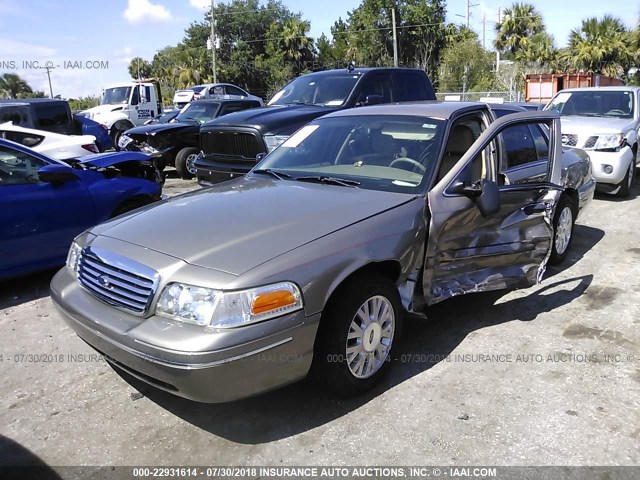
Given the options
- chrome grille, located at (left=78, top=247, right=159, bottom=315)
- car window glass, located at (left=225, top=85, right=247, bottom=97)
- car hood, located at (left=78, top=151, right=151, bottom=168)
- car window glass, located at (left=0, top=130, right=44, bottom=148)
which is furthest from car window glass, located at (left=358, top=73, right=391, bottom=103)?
car window glass, located at (left=225, top=85, right=247, bottom=97)

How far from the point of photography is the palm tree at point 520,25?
1812 inches

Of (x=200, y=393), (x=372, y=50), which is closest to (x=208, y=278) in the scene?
(x=200, y=393)

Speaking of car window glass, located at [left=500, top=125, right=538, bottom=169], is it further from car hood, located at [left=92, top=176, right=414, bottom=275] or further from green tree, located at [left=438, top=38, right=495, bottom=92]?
green tree, located at [left=438, top=38, right=495, bottom=92]

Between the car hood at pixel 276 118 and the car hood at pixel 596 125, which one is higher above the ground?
the car hood at pixel 276 118

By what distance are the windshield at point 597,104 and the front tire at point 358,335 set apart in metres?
8.30

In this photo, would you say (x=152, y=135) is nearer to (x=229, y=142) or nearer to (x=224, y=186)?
(x=229, y=142)

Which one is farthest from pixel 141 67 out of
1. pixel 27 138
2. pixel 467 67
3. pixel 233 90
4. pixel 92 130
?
pixel 27 138

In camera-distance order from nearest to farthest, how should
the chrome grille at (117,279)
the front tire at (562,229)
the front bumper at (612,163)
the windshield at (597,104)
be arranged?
1. the chrome grille at (117,279)
2. the front tire at (562,229)
3. the front bumper at (612,163)
4. the windshield at (597,104)

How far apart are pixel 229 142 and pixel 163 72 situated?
2073 inches

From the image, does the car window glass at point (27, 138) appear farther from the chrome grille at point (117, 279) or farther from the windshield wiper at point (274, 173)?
the chrome grille at point (117, 279)

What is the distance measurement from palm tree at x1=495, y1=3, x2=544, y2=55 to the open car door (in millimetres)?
46512

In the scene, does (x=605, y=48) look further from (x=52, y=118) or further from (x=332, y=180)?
(x=332, y=180)

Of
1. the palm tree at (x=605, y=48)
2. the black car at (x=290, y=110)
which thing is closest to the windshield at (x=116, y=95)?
the black car at (x=290, y=110)

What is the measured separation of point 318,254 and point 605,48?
38.8 m
